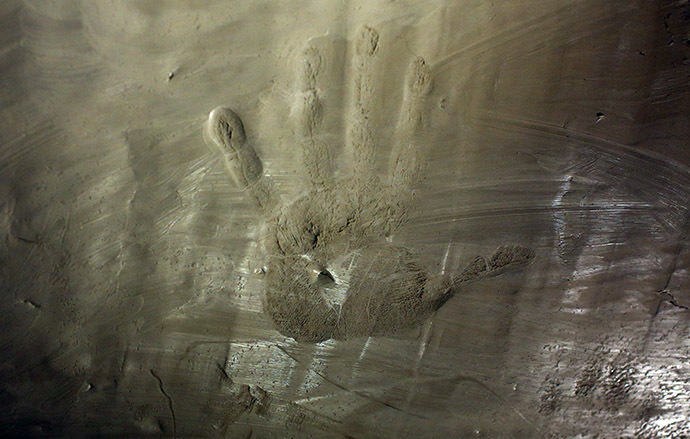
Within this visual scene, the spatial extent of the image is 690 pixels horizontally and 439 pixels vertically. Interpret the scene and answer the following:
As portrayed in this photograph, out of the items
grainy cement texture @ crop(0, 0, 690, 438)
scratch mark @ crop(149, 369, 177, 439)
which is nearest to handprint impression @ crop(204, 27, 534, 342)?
grainy cement texture @ crop(0, 0, 690, 438)

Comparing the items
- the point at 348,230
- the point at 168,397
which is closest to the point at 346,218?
the point at 348,230

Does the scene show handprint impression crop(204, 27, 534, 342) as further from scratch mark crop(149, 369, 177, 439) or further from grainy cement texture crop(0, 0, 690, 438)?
scratch mark crop(149, 369, 177, 439)

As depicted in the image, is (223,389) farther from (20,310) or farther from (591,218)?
(591,218)

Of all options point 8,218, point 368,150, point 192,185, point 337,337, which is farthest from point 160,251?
point 368,150

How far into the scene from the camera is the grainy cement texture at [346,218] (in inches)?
119

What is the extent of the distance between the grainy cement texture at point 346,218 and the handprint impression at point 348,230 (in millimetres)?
19

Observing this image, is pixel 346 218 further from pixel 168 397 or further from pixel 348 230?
pixel 168 397

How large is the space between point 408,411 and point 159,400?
2194 millimetres

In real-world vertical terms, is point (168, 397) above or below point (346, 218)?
below

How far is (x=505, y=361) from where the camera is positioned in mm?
3473

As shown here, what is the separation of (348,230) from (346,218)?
105 mm

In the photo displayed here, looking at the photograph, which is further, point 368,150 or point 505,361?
point 505,361

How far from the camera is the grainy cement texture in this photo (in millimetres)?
3025

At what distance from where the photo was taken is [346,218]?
3225 mm
